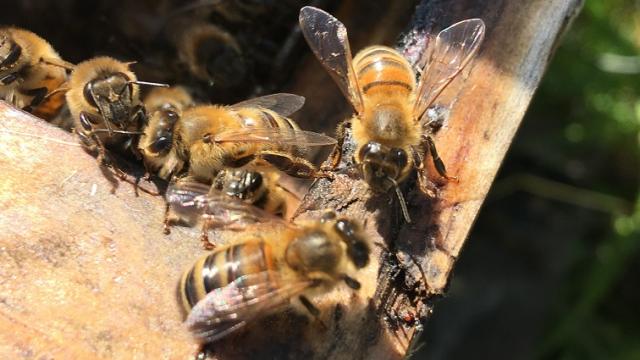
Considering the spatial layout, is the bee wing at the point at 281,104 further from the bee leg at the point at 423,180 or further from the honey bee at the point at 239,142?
A: the bee leg at the point at 423,180

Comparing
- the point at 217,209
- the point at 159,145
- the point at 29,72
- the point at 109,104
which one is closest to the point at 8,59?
the point at 29,72

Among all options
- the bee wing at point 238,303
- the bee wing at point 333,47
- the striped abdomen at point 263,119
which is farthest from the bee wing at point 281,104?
the bee wing at point 238,303

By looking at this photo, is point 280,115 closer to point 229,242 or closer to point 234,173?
point 234,173

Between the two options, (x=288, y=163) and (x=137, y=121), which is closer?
(x=288, y=163)

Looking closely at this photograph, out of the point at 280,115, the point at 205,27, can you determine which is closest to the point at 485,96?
the point at 280,115

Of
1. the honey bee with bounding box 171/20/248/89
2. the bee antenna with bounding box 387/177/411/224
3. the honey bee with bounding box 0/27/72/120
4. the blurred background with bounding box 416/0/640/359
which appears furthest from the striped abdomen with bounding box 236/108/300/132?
the blurred background with bounding box 416/0/640/359

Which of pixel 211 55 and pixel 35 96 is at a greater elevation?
pixel 211 55

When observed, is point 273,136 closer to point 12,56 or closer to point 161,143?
point 161,143
